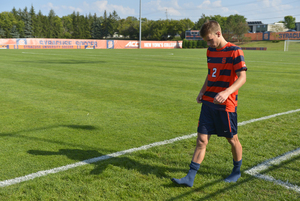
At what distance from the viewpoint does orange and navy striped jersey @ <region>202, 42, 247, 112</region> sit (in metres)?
2.84

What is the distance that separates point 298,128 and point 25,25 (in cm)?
9957

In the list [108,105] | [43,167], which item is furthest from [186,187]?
[108,105]

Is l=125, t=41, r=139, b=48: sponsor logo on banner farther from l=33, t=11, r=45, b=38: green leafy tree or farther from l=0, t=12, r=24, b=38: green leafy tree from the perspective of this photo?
l=0, t=12, r=24, b=38: green leafy tree

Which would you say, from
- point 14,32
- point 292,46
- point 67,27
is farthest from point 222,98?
point 67,27

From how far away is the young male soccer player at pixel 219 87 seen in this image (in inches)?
111

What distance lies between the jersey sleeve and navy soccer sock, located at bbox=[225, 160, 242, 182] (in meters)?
1.09

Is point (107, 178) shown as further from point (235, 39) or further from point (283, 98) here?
point (235, 39)

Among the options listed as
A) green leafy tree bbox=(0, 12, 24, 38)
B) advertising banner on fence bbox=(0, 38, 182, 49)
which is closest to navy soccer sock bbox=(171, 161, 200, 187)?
advertising banner on fence bbox=(0, 38, 182, 49)

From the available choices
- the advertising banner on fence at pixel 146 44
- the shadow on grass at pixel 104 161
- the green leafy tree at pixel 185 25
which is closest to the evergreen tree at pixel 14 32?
the advertising banner on fence at pixel 146 44

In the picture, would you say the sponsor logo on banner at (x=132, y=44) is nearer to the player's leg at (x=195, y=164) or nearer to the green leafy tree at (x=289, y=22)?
the player's leg at (x=195, y=164)

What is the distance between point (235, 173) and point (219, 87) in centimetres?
103

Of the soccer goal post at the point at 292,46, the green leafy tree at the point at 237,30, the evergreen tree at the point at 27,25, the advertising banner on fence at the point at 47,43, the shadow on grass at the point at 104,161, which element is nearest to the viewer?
the shadow on grass at the point at 104,161

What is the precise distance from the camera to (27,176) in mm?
3273

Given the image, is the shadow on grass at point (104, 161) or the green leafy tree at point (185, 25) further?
the green leafy tree at point (185, 25)
